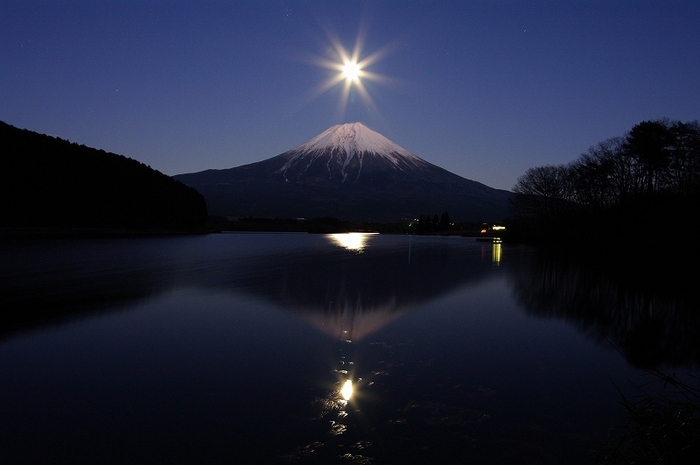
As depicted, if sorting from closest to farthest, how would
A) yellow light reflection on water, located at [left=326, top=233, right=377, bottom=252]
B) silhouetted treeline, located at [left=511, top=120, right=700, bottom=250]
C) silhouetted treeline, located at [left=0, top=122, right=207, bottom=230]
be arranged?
silhouetted treeline, located at [left=511, top=120, right=700, bottom=250]
yellow light reflection on water, located at [left=326, top=233, right=377, bottom=252]
silhouetted treeline, located at [left=0, top=122, right=207, bottom=230]

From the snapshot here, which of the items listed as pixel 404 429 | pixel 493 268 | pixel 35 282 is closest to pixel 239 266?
pixel 35 282

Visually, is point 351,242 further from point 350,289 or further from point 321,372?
point 321,372

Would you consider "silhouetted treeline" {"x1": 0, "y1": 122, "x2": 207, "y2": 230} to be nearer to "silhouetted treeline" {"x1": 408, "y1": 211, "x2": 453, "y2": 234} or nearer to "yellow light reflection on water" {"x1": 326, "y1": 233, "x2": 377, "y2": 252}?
"yellow light reflection on water" {"x1": 326, "y1": 233, "x2": 377, "y2": 252}

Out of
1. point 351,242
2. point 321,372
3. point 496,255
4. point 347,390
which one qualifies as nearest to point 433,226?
point 351,242

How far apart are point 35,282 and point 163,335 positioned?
28.6 ft

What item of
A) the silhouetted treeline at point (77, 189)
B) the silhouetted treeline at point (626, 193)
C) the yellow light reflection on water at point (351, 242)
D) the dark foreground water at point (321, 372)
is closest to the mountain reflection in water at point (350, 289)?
the dark foreground water at point (321, 372)

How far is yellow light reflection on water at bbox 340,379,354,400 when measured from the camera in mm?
5395

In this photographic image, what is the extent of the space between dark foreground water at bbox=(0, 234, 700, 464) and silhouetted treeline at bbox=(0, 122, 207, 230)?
55.7m

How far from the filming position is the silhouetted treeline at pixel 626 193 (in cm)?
2488

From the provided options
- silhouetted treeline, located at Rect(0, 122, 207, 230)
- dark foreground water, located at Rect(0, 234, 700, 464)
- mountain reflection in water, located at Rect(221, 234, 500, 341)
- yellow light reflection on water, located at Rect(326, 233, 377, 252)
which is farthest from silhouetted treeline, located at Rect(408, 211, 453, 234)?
dark foreground water, located at Rect(0, 234, 700, 464)

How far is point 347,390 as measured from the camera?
220 inches

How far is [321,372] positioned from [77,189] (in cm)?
7294

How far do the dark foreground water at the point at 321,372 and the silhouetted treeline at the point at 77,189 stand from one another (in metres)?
55.7

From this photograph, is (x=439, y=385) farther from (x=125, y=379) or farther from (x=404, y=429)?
(x=125, y=379)
